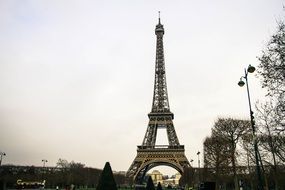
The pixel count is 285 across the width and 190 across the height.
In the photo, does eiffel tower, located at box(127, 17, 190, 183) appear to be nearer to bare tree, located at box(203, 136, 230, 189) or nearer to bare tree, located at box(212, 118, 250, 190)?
bare tree, located at box(203, 136, 230, 189)

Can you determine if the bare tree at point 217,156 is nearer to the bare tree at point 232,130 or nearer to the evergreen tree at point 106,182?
the bare tree at point 232,130

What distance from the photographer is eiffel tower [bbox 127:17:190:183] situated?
75.9 meters

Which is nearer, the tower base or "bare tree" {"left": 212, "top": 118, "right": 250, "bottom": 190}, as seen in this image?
"bare tree" {"left": 212, "top": 118, "right": 250, "bottom": 190}

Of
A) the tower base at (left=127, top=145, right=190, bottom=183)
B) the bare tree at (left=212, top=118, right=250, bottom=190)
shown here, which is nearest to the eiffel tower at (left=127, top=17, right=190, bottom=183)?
the tower base at (left=127, top=145, right=190, bottom=183)

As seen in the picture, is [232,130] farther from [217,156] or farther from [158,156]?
[158,156]

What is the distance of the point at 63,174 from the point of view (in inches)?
4023

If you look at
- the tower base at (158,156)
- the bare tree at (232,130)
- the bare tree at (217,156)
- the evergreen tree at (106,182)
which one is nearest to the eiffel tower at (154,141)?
the tower base at (158,156)

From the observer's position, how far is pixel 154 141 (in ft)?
265

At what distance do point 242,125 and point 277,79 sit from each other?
27210mm

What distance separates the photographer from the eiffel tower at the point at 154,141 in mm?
75938

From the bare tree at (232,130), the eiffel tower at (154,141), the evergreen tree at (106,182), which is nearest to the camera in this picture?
the evergreen tree at (106,182)

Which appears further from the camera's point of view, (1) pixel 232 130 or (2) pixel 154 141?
(2) pixel 154 141

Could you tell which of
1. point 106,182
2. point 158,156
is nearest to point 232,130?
point 106,182

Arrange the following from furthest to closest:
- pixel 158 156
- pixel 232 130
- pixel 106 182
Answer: pixel 158 156 → pixel 232 130 → pixel 106 182
